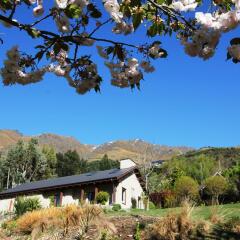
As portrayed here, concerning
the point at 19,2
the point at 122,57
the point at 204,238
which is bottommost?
the point at 204,238

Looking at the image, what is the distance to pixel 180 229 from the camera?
13500 millimetres

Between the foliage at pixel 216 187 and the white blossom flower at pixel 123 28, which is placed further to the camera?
the foliage at pixel 216 187

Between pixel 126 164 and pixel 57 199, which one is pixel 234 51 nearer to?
pixel 57 199

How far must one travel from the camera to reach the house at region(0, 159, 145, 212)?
113 ft

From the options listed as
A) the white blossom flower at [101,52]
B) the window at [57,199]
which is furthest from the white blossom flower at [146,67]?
the window at [57,199]

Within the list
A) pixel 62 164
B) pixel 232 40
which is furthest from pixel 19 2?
pixel 62 164

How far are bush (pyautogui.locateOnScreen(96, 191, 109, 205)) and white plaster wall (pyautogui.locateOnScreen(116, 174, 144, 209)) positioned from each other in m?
1.33

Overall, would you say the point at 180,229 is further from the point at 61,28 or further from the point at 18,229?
the point at 61,28

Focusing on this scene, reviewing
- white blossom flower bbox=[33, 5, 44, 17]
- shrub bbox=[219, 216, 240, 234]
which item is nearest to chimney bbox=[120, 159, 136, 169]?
shrub bbox=[219, 216, 240, 234]

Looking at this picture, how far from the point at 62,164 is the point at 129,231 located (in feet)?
187

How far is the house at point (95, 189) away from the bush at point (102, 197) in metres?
0.85

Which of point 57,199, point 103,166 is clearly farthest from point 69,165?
point 57,199

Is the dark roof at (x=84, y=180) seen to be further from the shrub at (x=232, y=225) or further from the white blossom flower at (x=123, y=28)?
the white blossom flower at (x=123, y=28)

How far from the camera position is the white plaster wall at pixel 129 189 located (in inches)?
1366
